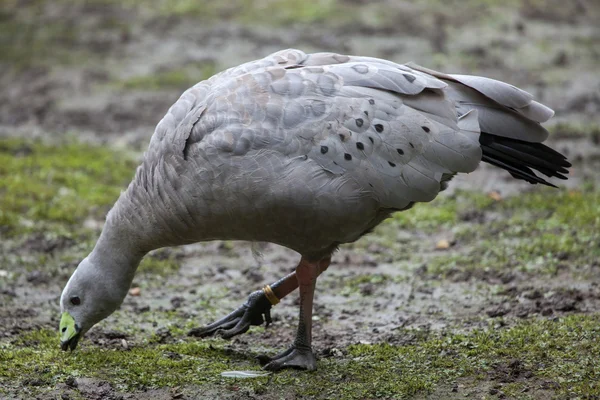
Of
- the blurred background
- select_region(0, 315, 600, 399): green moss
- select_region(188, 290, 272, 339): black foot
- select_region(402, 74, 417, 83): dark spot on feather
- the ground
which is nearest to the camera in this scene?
select_region(0, 315, 600, 399): green moss

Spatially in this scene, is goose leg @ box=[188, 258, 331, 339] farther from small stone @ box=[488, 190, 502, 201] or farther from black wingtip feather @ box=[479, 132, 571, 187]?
small stone @ box=[488, 190, 502, 201]

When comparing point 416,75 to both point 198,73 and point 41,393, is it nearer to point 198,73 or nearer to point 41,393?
point 41,393

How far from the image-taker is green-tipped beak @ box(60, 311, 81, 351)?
5180 mm

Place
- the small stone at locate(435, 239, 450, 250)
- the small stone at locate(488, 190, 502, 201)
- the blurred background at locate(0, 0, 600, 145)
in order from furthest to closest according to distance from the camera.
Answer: the blurred background at locate(0, 0, 600, 145)
the small stone at locate(488, 190, 502, 201)
the small stone at locate(435, 239, 450, 250)

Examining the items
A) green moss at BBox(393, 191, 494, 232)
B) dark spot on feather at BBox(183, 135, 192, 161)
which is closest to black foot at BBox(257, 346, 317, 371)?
dark spot on feather at BBox(183, 135, 192, 161)

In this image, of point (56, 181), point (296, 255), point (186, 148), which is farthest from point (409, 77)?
point (56, 181)

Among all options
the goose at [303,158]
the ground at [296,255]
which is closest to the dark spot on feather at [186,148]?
the goose at [303,158]

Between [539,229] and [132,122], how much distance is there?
579 centimetres

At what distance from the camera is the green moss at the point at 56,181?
25.6 feet

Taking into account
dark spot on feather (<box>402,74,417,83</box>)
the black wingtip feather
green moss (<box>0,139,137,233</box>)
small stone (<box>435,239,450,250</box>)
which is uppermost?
dark spot on feather (<box>402,74,417,83</box>)

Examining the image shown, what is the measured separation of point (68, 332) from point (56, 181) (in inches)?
148

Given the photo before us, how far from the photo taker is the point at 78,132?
34.1 feet

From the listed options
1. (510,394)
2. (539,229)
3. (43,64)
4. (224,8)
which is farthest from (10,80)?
(510,394)

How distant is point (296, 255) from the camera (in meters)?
7.31
